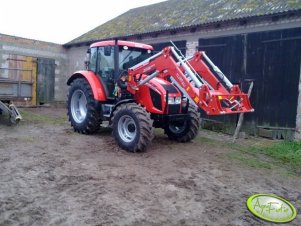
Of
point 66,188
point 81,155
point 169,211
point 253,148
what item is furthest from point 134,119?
point 253,148

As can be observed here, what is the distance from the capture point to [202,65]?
6488mm

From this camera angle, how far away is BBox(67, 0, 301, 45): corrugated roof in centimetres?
861

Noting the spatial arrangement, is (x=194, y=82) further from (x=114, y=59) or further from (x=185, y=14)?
(x=185, y=14)

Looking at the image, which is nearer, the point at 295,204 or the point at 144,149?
the point at 295,204

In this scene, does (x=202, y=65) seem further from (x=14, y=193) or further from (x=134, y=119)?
(x=14, y=193)

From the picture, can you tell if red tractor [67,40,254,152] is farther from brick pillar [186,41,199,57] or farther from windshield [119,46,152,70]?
brick pillar [186,41,199,57]

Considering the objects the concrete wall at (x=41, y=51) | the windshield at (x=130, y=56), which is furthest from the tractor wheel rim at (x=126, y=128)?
the concrete wall at (x=41, y=51)

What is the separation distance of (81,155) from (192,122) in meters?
2.59

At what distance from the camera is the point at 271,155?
659 cm

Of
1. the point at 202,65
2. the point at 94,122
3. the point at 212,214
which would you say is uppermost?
the point at 202,65

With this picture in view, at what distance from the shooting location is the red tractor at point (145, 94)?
5.70 meters

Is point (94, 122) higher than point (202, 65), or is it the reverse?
point (202, 65)

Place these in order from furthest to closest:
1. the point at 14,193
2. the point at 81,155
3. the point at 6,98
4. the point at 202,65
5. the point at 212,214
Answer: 1. the point at 6,98
2. the point at 202,65
3. the point at 81,155
4. the point at 14,193
5. the point at 212,214

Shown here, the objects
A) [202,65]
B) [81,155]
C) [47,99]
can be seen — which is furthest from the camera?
[47,99]
